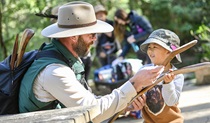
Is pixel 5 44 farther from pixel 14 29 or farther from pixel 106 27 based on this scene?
pixel 106 27

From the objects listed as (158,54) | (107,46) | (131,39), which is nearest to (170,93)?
(158,54)

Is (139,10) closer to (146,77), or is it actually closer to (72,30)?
(72,30)

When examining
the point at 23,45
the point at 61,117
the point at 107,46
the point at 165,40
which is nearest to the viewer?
the point at 61,117

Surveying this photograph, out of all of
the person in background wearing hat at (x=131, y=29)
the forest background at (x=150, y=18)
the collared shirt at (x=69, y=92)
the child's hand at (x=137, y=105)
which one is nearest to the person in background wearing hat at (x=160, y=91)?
the child's hand at (x=137, y=105)

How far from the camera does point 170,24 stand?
511 inches

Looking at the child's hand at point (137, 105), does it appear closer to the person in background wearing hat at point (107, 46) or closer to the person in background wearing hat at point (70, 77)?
the person in background wearing hat at point (70, 77)

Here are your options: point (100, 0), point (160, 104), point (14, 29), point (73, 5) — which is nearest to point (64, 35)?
point (73, 5)

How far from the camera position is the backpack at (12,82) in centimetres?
302

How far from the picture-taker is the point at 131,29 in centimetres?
759

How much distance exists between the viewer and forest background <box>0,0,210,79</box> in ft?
28.7

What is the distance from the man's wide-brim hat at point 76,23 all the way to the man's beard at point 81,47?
84 mm

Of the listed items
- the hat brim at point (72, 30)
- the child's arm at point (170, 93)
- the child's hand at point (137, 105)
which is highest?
the hat brim at point (72, 30)

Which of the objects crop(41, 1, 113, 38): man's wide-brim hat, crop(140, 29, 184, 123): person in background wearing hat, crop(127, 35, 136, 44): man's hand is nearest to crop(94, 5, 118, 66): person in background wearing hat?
crop(127, 35, 136, 44): man's hand

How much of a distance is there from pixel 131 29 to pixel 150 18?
19.4 feet
